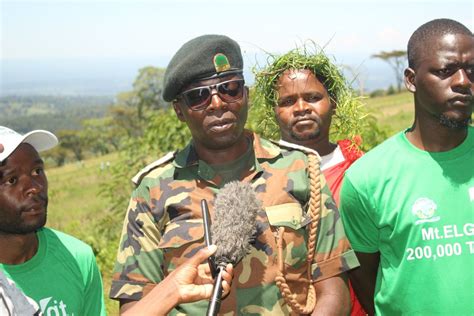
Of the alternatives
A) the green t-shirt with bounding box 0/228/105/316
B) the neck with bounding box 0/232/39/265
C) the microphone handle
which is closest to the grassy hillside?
the green t-shirt with bounding box 0/228/105/316

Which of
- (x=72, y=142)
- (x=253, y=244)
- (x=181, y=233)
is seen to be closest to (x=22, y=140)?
(x=181, y=233)

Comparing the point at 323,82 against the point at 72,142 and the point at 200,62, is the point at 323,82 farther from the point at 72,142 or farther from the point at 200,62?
the point at 72,142

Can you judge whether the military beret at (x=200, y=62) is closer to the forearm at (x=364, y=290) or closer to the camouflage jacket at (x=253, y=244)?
the camouflage jacket at (x=253, y=244)

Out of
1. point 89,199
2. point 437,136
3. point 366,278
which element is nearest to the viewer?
point 437,136

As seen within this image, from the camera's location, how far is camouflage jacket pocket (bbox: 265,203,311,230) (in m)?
2.70

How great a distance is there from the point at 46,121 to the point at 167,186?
19155 cm

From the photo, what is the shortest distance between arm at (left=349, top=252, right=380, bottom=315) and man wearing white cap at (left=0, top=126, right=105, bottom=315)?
131 centimetres

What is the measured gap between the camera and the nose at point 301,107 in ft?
12.6

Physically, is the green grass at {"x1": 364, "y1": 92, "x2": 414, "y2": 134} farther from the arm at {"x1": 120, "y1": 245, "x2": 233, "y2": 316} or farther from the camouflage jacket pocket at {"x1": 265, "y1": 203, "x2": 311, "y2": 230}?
the arm at {"x1": 120, "y1": 245, "x2": 233, "y2": 316}

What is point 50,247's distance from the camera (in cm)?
293

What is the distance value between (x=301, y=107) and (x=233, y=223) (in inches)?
60.3

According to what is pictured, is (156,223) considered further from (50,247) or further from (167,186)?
(50,247)

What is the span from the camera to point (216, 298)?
2.26 metres

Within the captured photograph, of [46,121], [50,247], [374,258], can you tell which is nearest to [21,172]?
[50,247]
